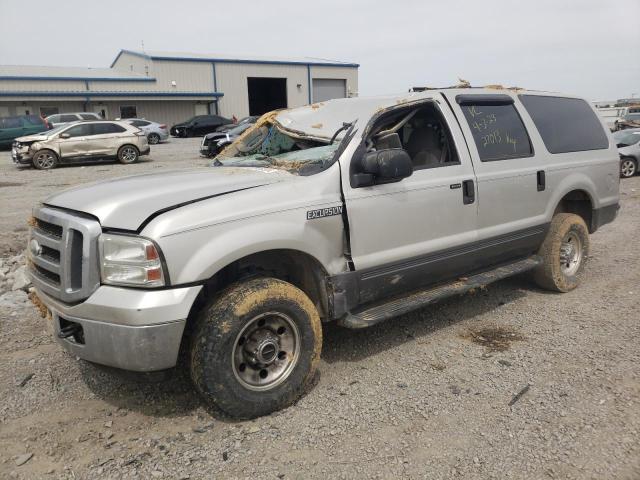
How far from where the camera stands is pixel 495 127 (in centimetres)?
448

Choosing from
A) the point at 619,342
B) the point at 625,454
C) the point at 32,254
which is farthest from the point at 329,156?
the point at 619,342

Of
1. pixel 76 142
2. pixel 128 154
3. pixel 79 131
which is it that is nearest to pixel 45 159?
pixel 76 142

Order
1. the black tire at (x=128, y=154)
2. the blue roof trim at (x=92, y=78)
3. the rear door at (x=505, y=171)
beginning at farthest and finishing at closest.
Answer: the blue roof trim at (x=92, y=78) < the black tire at (x=128, y=154) < the rear door at (x=505, y=171)

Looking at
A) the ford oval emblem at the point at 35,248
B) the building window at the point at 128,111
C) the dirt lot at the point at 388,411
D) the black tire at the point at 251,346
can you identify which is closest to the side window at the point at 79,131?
the dirt lot at the point at 388,411

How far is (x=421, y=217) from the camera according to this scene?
3803 mm

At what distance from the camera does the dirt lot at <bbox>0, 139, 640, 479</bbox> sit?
2.68m

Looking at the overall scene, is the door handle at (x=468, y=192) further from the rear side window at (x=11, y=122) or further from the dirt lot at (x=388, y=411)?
the rear side window at (x=11, y=122)

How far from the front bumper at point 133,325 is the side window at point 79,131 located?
1607 centimetres

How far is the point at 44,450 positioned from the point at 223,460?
1008 millimetres

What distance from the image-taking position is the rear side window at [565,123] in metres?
4.91

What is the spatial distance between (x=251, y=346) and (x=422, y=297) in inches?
57.6

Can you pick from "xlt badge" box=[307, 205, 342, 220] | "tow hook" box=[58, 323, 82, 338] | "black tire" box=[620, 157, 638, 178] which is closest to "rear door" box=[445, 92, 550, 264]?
"xlt badge" box=[307, 205, 342, 220]

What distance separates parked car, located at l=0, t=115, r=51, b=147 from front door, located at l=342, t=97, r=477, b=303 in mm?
22593

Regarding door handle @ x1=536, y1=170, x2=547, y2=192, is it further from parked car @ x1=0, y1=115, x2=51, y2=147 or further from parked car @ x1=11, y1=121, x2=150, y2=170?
parked car @ x1=0, y1=115, x2=51, y2=147
